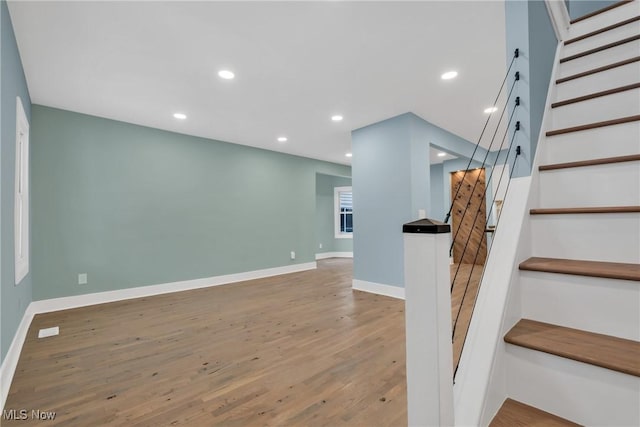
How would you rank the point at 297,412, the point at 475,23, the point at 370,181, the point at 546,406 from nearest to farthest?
1. the point at 546,406
2. the point at 297,412
3. the point at 475,23
4. the point at 370,181

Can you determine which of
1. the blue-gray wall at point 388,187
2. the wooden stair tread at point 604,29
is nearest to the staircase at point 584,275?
the wooden stair tread at point 604,29

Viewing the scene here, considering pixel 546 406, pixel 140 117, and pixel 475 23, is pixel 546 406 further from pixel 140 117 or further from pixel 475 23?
pixel 140 117

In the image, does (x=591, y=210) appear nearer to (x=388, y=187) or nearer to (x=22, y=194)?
(x=388, y=187)

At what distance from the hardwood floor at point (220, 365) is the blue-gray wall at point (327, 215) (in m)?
4.69

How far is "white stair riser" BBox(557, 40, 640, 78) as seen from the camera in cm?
181

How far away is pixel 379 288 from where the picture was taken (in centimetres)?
428

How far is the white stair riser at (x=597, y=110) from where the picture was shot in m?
1.51

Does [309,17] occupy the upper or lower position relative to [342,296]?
upper

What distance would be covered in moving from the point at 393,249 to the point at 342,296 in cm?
102

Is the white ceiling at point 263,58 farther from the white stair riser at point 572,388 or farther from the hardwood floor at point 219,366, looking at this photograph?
the hardwood floor at point 219,366

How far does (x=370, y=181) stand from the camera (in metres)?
4.46

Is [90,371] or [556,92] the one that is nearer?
[556,92]

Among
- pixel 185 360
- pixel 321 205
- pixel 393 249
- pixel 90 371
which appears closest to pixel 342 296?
pixel 393 249

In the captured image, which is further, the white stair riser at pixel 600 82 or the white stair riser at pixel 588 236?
the white stair riser at pixel 600 82
